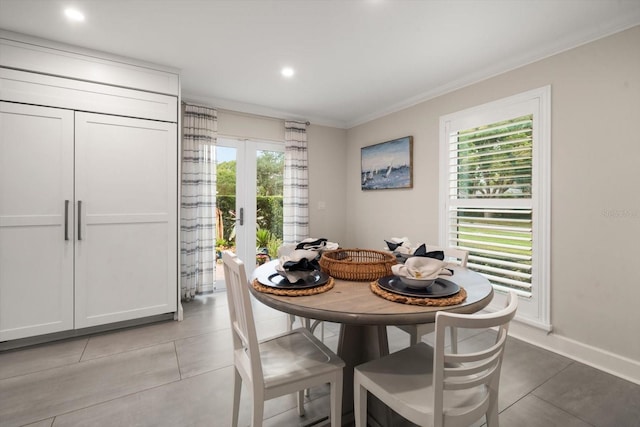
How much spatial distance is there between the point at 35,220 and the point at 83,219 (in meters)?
0.31

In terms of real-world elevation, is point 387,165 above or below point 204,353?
above

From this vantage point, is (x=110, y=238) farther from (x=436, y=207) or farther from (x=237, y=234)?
(x=436, y=207)

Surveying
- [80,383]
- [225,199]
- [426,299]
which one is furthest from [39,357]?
[426,299]

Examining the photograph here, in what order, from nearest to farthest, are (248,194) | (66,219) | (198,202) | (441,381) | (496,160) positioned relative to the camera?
1. (441,381)
2. (66,219)
3. (496,160)
4. (198,202)
5. (248,194)

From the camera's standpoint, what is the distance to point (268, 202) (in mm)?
4309

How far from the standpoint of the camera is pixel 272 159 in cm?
431

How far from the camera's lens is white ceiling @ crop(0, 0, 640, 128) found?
199cm

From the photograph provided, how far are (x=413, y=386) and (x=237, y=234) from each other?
3.31 meters

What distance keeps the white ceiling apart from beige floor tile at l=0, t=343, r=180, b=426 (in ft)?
8.43

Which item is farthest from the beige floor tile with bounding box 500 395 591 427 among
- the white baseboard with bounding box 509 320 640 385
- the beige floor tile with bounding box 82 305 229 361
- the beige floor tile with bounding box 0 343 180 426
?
the beige floor tile with bounding box 82 305 229 361

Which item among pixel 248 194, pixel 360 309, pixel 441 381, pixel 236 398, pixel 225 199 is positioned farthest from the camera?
pixel 248 194

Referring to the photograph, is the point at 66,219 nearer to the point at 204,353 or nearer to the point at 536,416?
the point at 204,353

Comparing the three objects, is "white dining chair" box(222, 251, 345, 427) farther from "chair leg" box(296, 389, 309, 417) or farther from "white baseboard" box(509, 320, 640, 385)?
"white baseboard" box(509, 320, 640, 385)

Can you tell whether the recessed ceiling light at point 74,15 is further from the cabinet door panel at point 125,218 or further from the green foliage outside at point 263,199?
the green foliage outside at point 263,199
